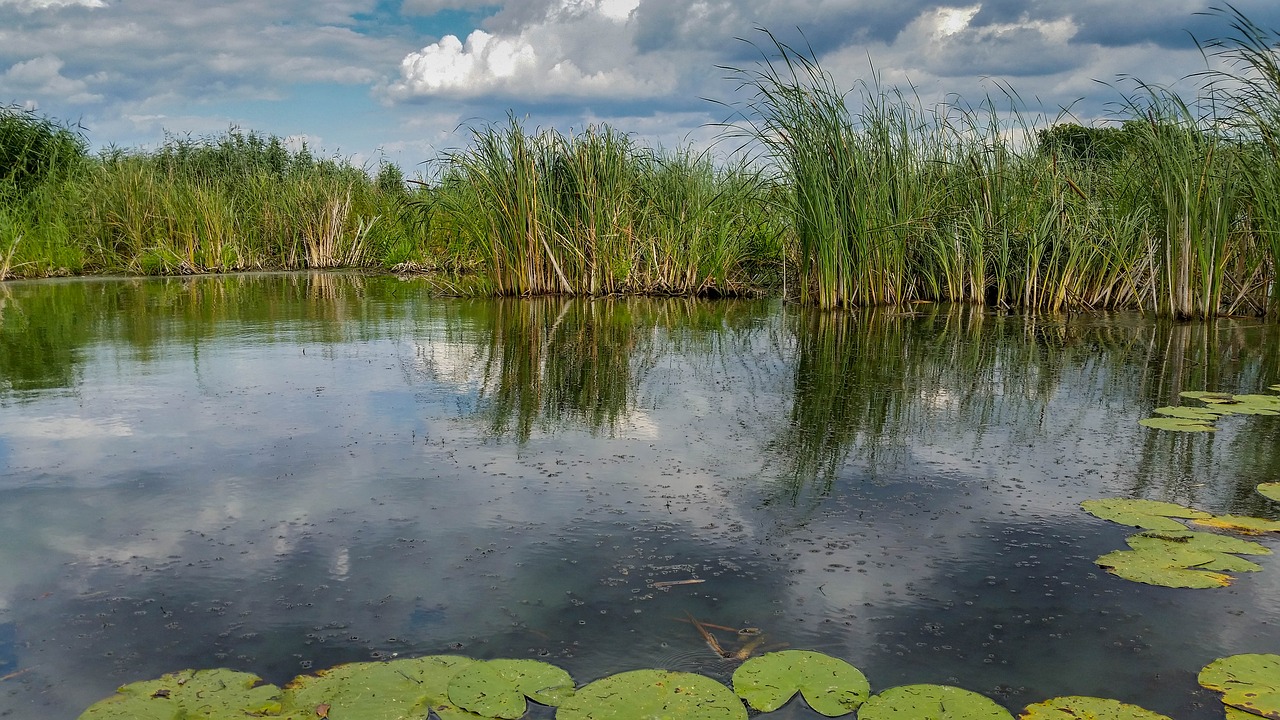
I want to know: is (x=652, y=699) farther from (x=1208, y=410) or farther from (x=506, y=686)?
(x=1208, y=410)

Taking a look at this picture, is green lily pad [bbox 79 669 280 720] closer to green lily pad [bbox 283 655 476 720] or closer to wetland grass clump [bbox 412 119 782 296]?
green lily pad [bbox 283 655 476 720]

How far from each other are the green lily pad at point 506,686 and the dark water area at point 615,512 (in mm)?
62

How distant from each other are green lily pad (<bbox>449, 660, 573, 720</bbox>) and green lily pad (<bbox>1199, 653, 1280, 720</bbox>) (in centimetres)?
121

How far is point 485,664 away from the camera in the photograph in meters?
1.92

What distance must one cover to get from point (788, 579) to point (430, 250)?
1335 cm

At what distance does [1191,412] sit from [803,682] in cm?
309

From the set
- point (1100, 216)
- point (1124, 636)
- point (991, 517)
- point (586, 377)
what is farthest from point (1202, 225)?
point (1124, 636)

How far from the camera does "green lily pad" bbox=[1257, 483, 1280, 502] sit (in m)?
3.01

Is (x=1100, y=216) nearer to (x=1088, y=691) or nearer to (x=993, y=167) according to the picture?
(x=993, y=167)

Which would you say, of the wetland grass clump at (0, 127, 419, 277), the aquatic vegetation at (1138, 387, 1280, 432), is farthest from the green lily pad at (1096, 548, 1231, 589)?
the wetland grass clump at (0, 127, 419, 277)

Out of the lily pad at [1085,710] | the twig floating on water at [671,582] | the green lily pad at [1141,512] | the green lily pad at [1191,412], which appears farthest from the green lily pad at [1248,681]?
the green lily pad at [1191,412]

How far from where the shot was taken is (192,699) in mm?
1803

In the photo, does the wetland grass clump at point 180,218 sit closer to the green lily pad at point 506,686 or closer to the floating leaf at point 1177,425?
the floating leaf at point 1177,425

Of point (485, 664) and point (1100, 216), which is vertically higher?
point (1100, 216)
